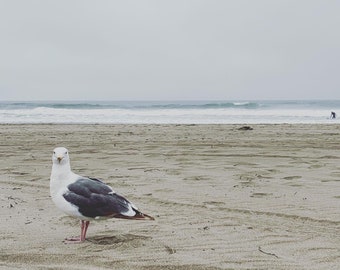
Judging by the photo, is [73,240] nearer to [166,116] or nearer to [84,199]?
[84,199]

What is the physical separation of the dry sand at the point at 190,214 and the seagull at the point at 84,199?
0.85ft

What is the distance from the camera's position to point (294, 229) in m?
5.21

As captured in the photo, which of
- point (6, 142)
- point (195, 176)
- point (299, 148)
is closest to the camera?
point (195, 176)

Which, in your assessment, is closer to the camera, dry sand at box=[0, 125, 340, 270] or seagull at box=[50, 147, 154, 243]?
dry sand at box=[0, 125, 340, 270]

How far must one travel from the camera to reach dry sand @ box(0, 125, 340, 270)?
432 cm

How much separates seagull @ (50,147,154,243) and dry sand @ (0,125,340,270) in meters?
0.26

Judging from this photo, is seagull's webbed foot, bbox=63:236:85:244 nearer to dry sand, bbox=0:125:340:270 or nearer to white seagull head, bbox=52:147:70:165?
dry sand, bbox=0:125:340:270

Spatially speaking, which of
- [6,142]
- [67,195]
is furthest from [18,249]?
[6,142]

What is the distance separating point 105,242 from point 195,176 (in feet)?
12.2

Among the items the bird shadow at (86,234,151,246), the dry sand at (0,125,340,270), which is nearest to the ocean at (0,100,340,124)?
the dry sand at (0,125,340,270)

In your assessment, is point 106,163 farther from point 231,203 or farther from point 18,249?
point 18,249

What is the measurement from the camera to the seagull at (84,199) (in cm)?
459

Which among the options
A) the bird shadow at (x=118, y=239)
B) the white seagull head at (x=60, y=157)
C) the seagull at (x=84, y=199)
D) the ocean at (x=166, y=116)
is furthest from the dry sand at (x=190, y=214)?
the ocean at (x=166, y=116)

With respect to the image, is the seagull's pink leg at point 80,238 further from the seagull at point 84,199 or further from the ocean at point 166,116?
the ocean at point 166,116
